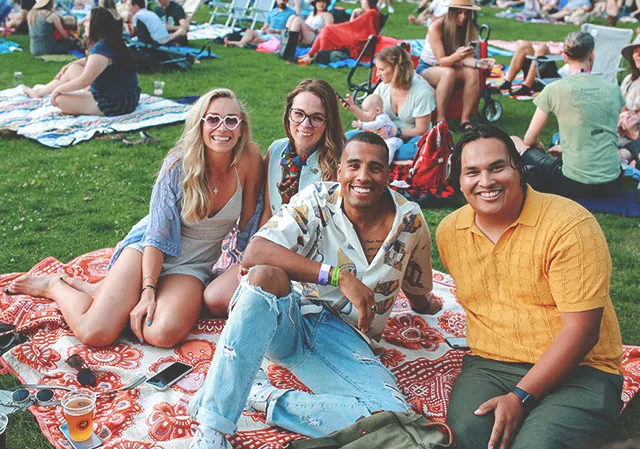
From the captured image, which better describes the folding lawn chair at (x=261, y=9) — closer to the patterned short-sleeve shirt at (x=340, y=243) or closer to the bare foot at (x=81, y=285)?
the bare foot at (x=81, y=285)

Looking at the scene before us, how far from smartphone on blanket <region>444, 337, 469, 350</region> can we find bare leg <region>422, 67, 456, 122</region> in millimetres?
5006

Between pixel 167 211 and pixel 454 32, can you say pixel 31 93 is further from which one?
pixel 167 211

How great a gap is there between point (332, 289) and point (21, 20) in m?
14.9

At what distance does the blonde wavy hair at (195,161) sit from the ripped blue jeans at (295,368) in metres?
0.98

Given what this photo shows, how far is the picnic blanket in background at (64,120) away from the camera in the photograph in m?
8.25

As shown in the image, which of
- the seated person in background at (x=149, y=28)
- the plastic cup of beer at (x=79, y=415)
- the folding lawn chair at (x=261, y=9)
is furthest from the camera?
the folding lawn chair at (x=261, y=9)

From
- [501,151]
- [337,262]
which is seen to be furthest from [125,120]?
[501,151]

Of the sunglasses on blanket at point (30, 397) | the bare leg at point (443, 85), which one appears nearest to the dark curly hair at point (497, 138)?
the sunglasses on blanket at point (30, 397)

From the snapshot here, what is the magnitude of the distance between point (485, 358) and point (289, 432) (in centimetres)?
102

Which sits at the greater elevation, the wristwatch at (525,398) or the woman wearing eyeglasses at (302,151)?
the woman wearing eyeglasses at (302,151)

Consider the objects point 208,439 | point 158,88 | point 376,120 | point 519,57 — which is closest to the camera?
point 208,439

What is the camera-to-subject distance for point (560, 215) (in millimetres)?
3062

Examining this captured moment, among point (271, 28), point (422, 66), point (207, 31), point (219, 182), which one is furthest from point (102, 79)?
point (207, 31)

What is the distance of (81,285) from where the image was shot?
4.51 meters
